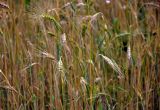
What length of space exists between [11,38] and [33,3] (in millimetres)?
235

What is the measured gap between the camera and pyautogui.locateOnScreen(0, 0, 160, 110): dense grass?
1.61 meters

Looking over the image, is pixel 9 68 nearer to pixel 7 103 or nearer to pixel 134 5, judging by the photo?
pixel 7 103

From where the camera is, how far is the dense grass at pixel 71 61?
5.28ft

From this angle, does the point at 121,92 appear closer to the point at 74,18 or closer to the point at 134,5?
the point at 74,18

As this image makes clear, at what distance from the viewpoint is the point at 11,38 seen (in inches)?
74.1

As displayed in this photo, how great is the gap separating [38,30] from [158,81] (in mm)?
596

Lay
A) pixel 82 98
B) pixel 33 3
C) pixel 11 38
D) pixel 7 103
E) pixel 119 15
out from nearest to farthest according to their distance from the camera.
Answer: pixel 82 98 < pixel 7 103 < pixel 11 38 < pixel 33 3 < pixel 119 15

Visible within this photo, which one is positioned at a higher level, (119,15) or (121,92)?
(119,15)

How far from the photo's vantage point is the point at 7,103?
5.69ft

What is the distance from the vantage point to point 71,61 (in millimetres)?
1648

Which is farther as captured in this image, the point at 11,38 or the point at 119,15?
the point at 119,15

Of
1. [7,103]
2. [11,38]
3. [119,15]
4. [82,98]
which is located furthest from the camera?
[119,15]

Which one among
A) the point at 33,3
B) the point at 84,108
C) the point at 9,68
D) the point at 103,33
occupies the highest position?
the point at 33,3

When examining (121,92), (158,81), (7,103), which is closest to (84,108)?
(121,92)
